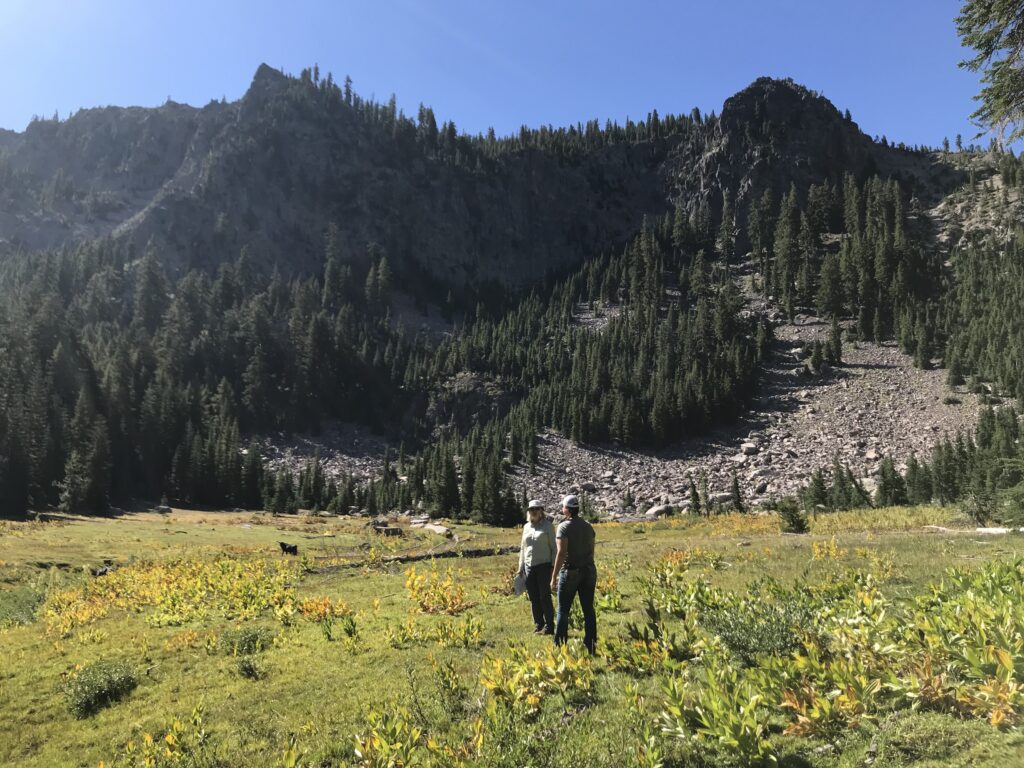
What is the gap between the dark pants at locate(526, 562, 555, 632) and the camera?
11469mm

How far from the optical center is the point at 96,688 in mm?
10773

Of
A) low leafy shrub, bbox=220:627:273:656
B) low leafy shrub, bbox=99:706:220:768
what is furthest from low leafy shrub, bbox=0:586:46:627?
low leafy shrub, bbox=99:706:220:768

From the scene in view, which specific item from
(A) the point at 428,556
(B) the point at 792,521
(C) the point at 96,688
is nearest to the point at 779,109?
(B) the point at 792,521

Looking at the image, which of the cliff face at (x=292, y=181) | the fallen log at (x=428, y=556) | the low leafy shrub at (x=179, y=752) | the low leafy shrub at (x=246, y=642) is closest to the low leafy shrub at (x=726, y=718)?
the low leafy shrub at (x=179, y=752)

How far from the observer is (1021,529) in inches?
920

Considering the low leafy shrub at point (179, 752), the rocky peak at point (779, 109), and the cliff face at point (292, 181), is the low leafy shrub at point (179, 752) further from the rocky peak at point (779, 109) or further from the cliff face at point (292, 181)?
the rocky peak at point (779, 109)

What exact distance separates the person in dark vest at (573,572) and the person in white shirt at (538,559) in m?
0.92

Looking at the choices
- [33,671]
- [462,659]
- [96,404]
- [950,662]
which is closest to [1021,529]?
[950,662]

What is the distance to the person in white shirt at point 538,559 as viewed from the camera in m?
11.2

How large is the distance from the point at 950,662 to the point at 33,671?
60.0 ft

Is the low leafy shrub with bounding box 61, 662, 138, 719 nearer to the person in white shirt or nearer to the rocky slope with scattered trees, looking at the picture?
the person in white shirt

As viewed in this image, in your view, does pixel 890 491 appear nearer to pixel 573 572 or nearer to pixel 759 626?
pixel 759 626

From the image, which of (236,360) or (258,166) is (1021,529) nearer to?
(236,360)

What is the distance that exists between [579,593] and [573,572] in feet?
1.31
